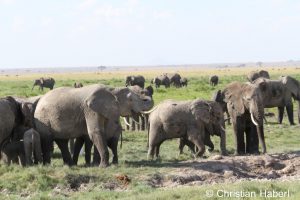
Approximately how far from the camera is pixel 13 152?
14.4 meters

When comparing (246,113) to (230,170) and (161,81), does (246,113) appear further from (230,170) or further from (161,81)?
(161,81)

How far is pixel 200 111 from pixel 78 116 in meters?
3.46

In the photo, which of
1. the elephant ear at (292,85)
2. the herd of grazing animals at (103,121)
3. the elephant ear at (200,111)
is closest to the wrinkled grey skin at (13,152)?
the herd of grazing animals at (103,121)

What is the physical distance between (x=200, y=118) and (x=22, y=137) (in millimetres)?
4533

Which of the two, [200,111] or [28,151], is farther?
[200,111]

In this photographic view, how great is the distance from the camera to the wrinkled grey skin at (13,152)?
14.3 meters

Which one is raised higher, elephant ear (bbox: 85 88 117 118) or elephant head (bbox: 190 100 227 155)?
elephant ear (bbox: 85 88 117 118)

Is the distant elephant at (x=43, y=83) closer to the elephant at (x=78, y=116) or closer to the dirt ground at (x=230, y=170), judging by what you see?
the elephant at (x=78, y=116)

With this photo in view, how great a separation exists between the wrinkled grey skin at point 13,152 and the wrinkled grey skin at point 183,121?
3.86 m

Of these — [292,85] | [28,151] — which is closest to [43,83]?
[292,85]

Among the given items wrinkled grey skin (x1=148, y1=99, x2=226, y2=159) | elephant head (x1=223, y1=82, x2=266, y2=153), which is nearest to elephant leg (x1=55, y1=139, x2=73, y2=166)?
wrinkled grey skin (x1=148, y1=99, x2=226, y2=159)

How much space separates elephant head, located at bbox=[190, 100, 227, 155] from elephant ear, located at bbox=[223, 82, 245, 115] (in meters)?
0.58

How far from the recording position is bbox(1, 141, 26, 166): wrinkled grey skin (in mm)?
14297

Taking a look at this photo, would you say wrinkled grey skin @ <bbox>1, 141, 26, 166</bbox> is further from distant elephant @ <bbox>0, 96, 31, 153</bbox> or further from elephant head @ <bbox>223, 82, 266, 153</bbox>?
elephant head @ <bbox>223, 82, 266, 153</bbox>
